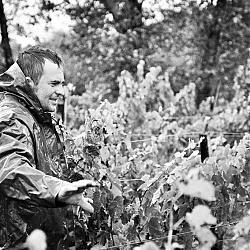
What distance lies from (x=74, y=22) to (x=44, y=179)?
374 inches

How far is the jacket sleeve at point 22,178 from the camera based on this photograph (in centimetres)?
204

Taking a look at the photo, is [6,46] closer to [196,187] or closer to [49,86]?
[49,86]

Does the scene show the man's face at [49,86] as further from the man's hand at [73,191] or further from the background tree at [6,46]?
the background tree at [6,46]

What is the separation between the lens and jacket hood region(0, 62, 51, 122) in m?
2.38

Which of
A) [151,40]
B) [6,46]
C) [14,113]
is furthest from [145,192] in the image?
[151,40]

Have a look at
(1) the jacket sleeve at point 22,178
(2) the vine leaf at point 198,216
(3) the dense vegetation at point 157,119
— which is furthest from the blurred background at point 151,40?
(2) the vine leaf at point 198,216

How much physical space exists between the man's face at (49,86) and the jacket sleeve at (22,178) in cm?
30

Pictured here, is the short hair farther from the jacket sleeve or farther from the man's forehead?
the jacket sleeve

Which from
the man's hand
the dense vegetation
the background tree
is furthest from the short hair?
the background tree

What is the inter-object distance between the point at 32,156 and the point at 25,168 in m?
0.13

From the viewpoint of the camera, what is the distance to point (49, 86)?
244cm

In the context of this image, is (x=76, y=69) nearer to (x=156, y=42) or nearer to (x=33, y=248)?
(x=156, y=42)

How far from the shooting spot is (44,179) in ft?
6.75

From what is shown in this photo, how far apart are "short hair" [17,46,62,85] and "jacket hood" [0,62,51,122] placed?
0.09 ft
